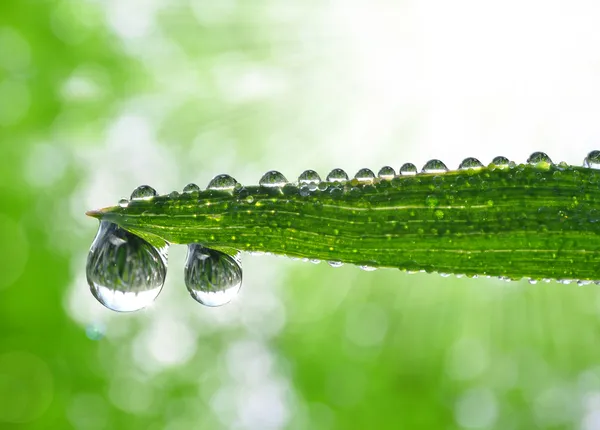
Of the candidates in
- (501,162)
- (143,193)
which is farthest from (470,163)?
(143,193)

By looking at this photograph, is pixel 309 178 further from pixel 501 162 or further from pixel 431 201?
pixel 501 162

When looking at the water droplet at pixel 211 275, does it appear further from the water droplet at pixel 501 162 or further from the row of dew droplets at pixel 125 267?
the water droplet at pixel 501 162

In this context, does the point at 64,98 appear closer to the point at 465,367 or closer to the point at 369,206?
the point at 465,367

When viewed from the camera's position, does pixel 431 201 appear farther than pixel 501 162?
No

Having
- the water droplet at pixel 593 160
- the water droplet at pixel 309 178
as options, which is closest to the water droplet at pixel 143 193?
the water droplet at pixel 309 178

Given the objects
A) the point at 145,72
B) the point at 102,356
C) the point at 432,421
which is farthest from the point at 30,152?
the point at 432,421

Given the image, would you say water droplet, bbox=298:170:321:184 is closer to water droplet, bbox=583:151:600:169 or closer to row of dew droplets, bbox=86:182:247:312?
row of dew droplets, bbox=86:182:247:312

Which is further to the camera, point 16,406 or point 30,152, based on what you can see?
point 30,152
